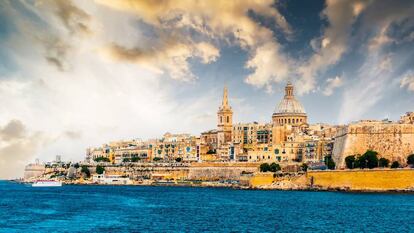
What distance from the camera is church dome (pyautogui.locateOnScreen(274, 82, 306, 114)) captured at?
76.5m

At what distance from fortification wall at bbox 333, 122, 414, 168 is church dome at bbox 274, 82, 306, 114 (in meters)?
24.1

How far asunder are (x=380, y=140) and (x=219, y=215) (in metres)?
23.7

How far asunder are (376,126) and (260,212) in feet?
72.9

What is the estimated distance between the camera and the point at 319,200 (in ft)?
123

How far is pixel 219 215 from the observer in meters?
29.6

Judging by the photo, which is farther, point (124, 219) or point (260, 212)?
point (260, 212)

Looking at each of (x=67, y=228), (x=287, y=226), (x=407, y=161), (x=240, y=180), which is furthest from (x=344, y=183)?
(x=67, y=228)

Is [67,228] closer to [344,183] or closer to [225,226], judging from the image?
[225,226]

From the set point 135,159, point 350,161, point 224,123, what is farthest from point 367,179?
point 135,159

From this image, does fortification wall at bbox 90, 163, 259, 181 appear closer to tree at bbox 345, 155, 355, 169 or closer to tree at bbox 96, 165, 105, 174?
tree at bbox 96, 165, 105, 174

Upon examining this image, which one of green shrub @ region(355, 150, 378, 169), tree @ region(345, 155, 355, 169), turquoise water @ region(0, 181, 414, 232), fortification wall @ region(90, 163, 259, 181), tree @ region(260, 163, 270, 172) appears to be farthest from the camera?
fortification wall @ region(90, 163, 259, 181)

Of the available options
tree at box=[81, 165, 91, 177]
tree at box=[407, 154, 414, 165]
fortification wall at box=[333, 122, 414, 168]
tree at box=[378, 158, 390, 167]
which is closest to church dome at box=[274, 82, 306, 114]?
tree at box=[81, 165, 91, 177]

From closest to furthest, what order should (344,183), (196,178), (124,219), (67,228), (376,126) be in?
1. (67,228)
2. (124,219)
3. (344,183)
4. (376,126)
5. (196,178)

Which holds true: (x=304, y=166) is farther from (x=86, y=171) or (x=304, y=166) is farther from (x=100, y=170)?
Result: (x=86, y=171)
